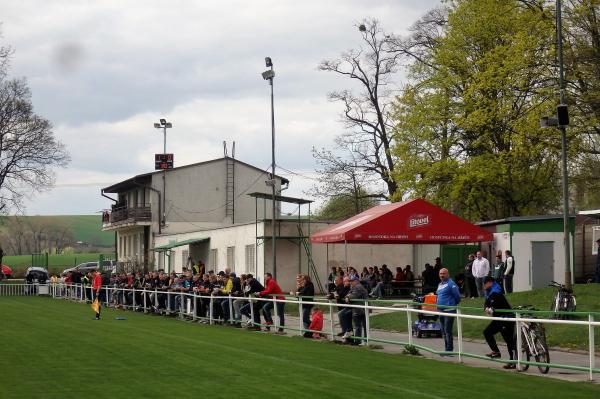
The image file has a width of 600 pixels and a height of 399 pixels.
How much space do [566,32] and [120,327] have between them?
874 inches

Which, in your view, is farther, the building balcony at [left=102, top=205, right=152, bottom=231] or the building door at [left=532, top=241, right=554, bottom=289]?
the building balcony at [left=102, top=205, right=152, bottom=231]

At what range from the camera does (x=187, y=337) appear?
23.9 metres

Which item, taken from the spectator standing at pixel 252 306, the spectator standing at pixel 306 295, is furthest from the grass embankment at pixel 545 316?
the spectator standing at pixel 252 306

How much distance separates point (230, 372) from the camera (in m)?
15.6

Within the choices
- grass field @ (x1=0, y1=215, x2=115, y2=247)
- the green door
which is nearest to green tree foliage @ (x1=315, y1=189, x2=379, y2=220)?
the green door

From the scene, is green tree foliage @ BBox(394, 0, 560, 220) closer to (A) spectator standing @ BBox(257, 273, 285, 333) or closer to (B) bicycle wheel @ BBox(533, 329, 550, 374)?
(A) spectator standing @ BBox(257, 273, 285, 333)

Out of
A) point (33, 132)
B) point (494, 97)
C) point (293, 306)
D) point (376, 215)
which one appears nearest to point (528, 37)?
point (494, 97)

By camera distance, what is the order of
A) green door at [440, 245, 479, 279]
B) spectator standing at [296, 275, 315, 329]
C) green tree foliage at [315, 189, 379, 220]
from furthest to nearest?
green tree foliage at [315, 189, 379, 220] → green door at [440, 245, 479, 279] → spectator standing at [296, 275, 315, 329]

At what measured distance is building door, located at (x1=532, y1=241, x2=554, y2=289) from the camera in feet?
123

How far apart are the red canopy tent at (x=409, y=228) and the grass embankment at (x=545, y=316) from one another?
9.17ft

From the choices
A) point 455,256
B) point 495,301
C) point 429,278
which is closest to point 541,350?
point 495,301

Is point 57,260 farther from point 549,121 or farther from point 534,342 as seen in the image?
point 534,342

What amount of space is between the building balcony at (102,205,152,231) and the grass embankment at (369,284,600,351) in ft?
145

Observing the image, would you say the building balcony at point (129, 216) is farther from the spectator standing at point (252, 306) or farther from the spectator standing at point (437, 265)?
the spectator standing at point (252, 306)
